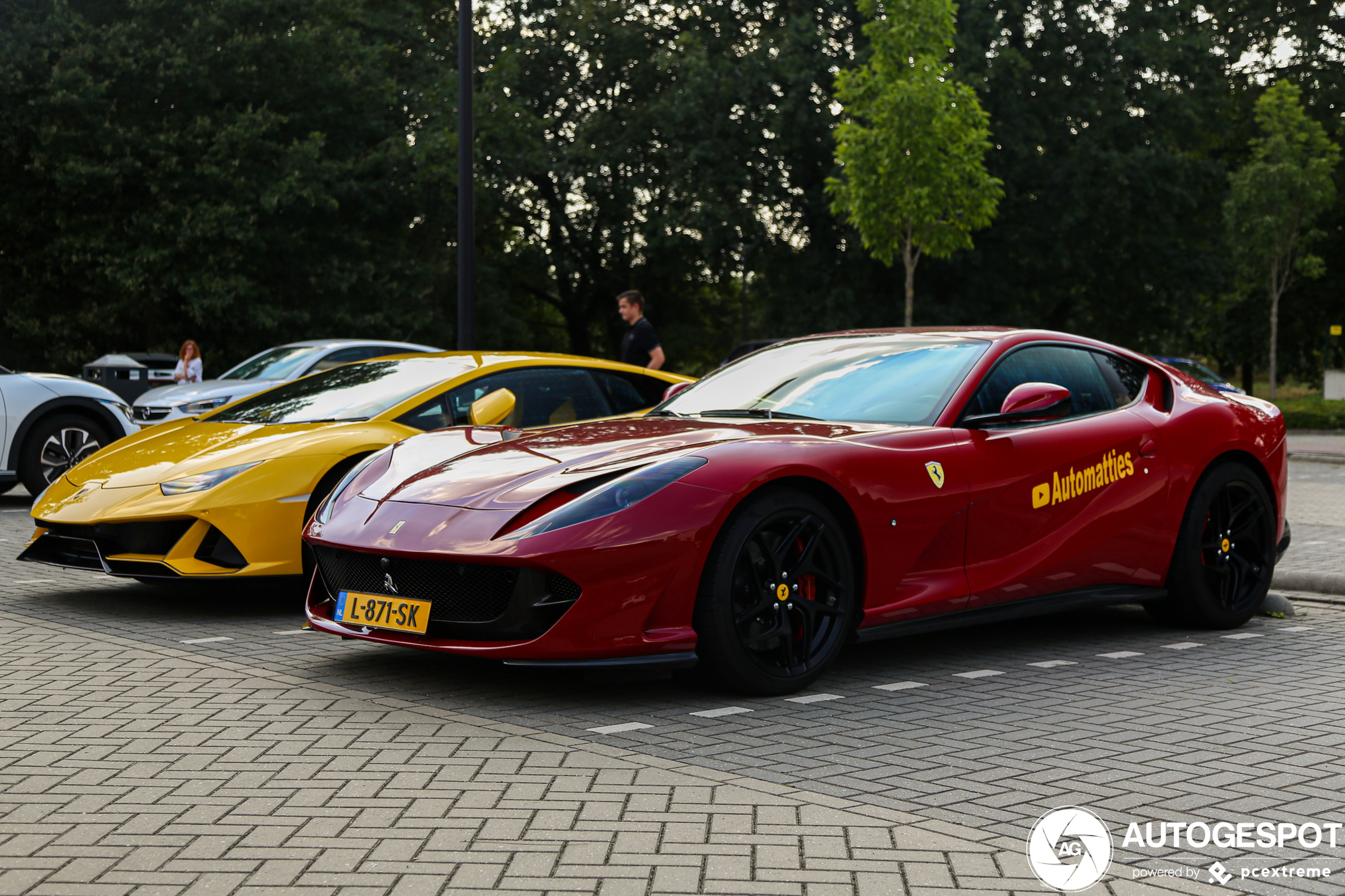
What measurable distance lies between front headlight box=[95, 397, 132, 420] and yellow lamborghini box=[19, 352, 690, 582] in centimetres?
481

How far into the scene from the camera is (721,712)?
16.1 feet

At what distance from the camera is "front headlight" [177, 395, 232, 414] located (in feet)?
50.0

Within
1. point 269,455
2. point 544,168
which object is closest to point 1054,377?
point 269,455

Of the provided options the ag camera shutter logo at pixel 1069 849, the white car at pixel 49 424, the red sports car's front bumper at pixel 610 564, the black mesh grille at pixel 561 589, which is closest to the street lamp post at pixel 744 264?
the white car at pixel 49 424

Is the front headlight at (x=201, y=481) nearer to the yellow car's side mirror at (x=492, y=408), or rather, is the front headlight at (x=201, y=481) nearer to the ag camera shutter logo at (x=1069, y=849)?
the yellow car's side mirror at (x=492, y=408)

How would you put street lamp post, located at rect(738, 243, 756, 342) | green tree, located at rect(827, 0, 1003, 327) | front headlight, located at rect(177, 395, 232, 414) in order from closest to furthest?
front headlight, located at rect(177, 395, 232, 414) → green tree, located at rect(827, 0, 1003, 327) → street lamp post, located at rect(738, 243, 756, 342)

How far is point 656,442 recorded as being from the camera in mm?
5320

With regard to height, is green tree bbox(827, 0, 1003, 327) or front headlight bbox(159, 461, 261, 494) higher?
green tree bbox(827, 0, 1003, 327)

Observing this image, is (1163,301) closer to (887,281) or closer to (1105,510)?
(887,281)

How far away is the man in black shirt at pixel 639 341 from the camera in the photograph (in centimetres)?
1155

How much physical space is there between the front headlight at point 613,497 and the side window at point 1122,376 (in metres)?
2.55

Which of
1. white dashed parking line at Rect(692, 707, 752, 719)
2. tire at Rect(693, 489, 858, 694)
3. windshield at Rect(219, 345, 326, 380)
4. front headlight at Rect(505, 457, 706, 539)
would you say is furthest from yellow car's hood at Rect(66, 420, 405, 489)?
windshield at Rect(219, 345, 326, 380)

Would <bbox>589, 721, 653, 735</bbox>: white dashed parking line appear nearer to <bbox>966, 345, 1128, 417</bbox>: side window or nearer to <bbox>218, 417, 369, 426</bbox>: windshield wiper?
<bbox>966, 345, 1128, 417</bbox>: side window

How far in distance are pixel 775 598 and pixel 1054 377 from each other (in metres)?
2.06
